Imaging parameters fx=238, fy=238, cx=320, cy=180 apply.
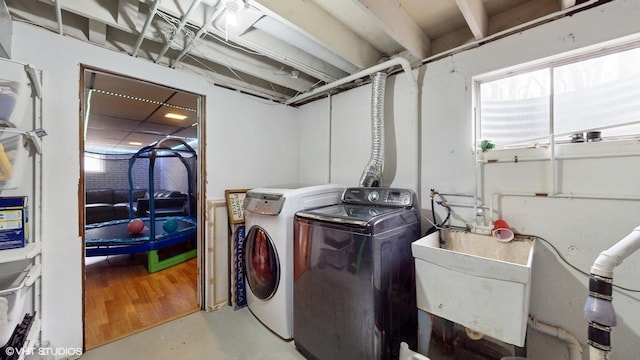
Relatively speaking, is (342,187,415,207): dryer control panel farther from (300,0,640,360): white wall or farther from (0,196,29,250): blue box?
(0,196,29,250): blue box

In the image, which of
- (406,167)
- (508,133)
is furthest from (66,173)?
(508,133)

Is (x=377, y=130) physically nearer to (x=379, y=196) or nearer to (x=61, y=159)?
(x=379, y=196)

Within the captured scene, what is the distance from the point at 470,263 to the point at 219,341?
6.35 feet

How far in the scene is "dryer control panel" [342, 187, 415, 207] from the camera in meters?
1.87

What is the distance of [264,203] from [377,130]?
47.0 inches

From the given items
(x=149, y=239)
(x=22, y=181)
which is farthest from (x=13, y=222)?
(x=149, y=239)

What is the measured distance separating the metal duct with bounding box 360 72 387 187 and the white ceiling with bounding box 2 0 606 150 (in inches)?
8.0

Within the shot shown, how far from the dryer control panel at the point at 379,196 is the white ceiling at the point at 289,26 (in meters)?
1.11

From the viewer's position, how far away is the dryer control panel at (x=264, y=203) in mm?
1922

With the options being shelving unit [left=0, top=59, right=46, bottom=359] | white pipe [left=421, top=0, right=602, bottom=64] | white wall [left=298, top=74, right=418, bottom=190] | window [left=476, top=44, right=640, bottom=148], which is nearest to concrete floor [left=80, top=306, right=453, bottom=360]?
shelving unit [left=0, top=59, right=46, bottom=359]

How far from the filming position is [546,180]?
1515 mm

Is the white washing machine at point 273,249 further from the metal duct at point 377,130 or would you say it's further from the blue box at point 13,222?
the blue box at point 13,222

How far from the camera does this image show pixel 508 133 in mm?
1750

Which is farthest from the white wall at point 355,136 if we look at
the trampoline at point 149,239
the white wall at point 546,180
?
A: the trampoline at point 149,239
